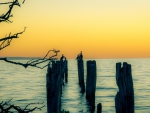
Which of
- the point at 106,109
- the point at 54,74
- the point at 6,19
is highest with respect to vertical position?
the point at 6,19

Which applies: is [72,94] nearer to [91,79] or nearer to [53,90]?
[91,79]

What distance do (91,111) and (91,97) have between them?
0.82 m

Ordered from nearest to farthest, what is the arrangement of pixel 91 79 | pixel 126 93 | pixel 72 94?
1. pixel 126 93
2. pixel 91 79
3. pixel 72 94

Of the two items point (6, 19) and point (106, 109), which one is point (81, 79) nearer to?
point (106, 109)

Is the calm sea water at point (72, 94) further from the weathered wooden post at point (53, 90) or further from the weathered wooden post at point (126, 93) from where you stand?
the weathered wooden post at point (126, 93)

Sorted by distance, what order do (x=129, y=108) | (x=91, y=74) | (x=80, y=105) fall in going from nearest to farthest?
(x=129, y=108)
(x=91, y=74)
(x=80, y=105)

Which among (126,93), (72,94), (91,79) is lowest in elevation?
(72,94)

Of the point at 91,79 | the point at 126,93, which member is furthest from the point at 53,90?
the point at 91,79

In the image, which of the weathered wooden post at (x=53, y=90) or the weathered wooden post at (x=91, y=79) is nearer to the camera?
the weathered wooden post at (x=53, y=90)

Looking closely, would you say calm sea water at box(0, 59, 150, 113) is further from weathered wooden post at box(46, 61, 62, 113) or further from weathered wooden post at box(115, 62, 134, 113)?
weathered wooden post at box(115, 62, 134, 113)

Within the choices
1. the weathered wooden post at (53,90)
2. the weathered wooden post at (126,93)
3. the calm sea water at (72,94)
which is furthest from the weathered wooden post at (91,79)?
the weathered wooden post at (126,93)

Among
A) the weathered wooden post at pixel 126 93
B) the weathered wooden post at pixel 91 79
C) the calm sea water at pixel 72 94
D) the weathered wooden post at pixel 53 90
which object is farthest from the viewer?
the calm sea water at pixel 72 94

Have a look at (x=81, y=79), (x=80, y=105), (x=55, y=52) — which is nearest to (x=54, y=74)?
(x=55, y=52)

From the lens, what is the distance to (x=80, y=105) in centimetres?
1891
